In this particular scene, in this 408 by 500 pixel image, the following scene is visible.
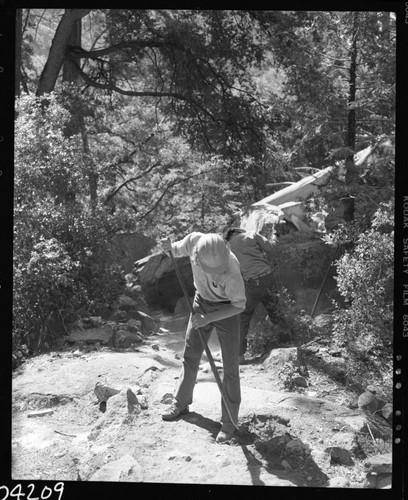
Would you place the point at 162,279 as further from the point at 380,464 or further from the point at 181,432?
the point at 380,464

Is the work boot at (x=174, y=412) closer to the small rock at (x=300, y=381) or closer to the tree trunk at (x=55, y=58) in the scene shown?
the small rock at (x=300, y=381)

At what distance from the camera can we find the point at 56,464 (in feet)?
14.3

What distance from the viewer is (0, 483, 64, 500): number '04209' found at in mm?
3828

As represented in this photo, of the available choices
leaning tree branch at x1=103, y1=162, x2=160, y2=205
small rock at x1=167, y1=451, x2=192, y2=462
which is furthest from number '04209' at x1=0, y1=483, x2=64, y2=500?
leaning tree branch at x1=103, y1=162, x2=160, y2=205

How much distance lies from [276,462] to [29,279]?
11.7ft

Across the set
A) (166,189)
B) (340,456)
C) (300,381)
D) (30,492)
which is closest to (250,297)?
(300,381)

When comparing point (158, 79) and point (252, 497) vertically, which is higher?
point (158, 79)

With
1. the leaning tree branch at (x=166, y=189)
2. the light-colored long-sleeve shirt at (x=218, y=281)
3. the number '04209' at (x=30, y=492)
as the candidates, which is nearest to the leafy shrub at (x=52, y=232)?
the leaning tree branch at (x=166, y=189)

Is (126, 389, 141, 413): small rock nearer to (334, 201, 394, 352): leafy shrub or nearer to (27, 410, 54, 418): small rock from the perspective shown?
(27, 410, 54, 418): small rock

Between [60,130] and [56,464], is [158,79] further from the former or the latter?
[56,464]

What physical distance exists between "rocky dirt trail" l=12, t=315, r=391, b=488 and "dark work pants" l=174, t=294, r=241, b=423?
21 cm

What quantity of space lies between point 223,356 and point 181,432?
63 centimetres

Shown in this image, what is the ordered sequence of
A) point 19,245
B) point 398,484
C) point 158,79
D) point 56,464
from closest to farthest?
point 398,484, point 56,464, point 19,245, point 158,79

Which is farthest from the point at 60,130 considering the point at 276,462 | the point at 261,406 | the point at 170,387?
the point at 276,462
